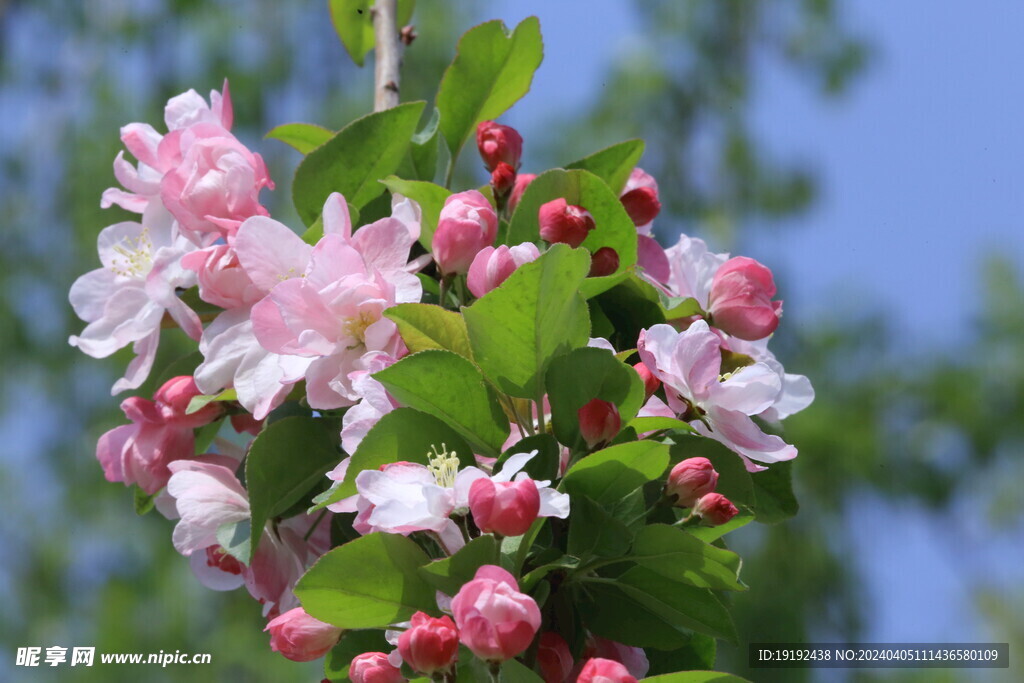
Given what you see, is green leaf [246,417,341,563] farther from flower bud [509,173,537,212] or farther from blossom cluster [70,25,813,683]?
flower bud [509,173,537,212]

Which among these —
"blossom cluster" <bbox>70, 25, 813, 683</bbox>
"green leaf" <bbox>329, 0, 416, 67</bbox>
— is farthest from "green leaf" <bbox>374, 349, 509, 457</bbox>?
"green leaf" <bbox>329, 0, 416, 67</bbox>

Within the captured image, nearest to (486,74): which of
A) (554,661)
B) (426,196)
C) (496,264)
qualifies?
(426,196)

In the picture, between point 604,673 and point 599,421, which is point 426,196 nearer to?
point 599,421

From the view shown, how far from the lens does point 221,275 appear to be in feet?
2.48

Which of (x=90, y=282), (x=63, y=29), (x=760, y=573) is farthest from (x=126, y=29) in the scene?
(x=90, y=282)

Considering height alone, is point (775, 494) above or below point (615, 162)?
below

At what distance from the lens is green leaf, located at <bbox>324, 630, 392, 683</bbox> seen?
2.28ft

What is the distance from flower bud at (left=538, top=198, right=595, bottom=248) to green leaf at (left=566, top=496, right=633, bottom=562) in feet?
0.64

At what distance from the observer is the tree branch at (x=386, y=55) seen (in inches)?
38.8

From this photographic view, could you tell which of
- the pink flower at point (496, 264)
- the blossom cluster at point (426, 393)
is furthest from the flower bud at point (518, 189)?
the pink flower at point (496, 264)

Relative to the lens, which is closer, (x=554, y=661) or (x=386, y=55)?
(x=554, y=661)

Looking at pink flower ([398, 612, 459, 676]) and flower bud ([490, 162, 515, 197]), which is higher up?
flower bud ([490, 162, 515, 197])

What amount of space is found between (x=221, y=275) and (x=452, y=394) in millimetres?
224

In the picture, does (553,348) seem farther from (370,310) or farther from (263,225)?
(263,225)
